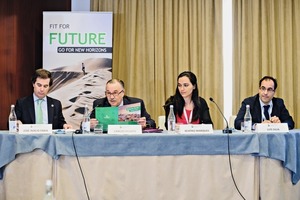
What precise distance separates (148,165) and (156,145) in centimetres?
15

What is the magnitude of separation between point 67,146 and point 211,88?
8.22ft

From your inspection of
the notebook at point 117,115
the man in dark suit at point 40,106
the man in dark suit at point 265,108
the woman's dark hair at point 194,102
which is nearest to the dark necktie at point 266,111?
the man in dark suit at point 265,108

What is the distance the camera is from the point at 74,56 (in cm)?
443

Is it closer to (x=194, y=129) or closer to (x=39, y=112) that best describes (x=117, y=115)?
(x=194, y=129)

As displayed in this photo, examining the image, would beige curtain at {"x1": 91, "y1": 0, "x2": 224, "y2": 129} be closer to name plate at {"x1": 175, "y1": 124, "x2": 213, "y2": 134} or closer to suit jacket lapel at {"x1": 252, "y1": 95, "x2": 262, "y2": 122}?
suit jacket lapel at {"x1": 252, "y1": 95, "x2": 262, "y2": 122}

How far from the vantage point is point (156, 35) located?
15.3 ft

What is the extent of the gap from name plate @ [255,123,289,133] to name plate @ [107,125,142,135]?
84 cm

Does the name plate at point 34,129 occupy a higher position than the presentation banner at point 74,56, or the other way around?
the presentation banner at point 74,56

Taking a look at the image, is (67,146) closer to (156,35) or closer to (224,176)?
(224,176)

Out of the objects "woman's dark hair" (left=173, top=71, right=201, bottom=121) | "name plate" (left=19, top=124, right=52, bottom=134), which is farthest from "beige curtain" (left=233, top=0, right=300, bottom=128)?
"name plate" (left=19, top=124, right=52, bottom=134)

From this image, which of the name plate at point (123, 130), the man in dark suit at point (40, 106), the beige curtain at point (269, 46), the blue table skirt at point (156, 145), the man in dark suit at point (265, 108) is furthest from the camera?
the beige curtain at point (269, 46)

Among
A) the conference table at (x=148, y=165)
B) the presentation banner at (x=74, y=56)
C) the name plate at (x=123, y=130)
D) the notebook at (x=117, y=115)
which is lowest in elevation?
the conference table at (x=148, y=165)

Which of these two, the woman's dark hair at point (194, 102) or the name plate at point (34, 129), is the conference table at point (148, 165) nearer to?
the name plate at point (34, 129)

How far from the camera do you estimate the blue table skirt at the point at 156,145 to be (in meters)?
2.57
